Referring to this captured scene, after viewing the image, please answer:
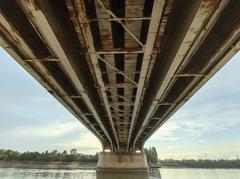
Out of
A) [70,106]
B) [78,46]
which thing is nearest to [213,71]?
[78,46]

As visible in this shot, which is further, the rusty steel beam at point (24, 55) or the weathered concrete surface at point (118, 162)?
the weathered concrete surface at point (118, 162)

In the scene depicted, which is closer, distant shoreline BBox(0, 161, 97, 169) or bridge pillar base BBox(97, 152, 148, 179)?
bridge pillar base BBox(97, 152, 148, 179)

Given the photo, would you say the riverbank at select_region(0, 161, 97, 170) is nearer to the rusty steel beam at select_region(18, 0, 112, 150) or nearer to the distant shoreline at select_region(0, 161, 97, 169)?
the distant shoreline at select_region(0, 161, 97, 169)

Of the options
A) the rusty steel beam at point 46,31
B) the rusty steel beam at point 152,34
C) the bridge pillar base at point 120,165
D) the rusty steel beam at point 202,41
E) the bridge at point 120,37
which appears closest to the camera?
the rusty steel beam at point 46,31

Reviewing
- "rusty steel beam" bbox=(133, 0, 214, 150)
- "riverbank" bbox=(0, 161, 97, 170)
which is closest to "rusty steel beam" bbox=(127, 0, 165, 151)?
"rusty steel beam" bbox=(133, 0, 214, 150)

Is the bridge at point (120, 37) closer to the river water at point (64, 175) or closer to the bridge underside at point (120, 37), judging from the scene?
the bridge underside at point (120, 37)

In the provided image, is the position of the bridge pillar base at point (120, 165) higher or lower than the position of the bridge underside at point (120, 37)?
higher

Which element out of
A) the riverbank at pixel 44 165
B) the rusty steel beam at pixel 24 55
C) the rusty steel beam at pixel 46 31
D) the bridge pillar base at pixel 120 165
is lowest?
the rusty steel beam at pixel 46 31

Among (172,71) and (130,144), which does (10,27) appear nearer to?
(172,71)

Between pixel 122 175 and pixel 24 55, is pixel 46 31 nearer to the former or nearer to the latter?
pixel 24 55

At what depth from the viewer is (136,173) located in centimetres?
4631

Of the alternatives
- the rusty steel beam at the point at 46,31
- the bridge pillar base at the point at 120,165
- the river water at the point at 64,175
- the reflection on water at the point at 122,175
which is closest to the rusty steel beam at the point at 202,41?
the rusty steel beam at the point at 46,31

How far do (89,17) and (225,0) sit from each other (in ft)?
12.3

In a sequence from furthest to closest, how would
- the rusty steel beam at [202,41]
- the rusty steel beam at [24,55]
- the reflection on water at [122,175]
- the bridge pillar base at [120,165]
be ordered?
the bridge pillar base at [120,165] → the reflection on water at [122,175] → the rusty steel beam at [24,55] → the rusty steel beam at [202,41]
